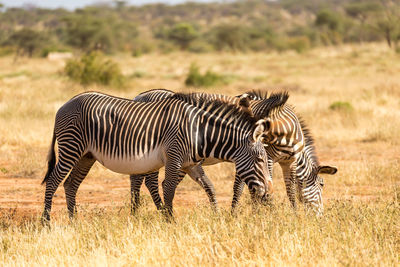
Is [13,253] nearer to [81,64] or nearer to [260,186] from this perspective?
[260,186]

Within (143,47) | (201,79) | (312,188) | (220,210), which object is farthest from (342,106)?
(143,47)

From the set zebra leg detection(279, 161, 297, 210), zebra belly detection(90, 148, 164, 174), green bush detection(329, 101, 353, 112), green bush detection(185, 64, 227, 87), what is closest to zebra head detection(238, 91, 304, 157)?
zebra leg detection(279, 161, 297, 210)

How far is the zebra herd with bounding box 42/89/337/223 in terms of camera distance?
636 centimetres

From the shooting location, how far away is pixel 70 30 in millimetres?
46688

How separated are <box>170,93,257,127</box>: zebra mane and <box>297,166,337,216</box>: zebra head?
3.65ft

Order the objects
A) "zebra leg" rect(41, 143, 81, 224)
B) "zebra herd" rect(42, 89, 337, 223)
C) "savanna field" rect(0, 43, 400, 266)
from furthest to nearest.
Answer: "zebra leg" rect(41, 143, 81, 224) → "zebra herd" rect(42, 89, 337, 223) → "savanna field" rect(0, 43, 400, 266)

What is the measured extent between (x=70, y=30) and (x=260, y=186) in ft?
141

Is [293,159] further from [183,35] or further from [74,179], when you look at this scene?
[183,35]

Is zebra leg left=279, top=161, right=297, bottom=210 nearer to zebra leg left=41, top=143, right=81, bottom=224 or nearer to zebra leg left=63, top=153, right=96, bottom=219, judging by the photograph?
zebra leg left=63, top=153, right=96, bottom=219


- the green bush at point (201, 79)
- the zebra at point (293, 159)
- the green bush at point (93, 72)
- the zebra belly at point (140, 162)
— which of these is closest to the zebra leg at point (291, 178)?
the zebra at point (293, 159)

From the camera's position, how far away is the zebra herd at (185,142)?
251 inches

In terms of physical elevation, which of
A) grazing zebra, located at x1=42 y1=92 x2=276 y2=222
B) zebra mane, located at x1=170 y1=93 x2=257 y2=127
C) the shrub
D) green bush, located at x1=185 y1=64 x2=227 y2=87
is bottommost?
the shrub

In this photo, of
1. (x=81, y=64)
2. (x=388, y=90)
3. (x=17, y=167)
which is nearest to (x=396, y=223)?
(x=17, y=167)

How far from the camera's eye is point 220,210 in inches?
244
